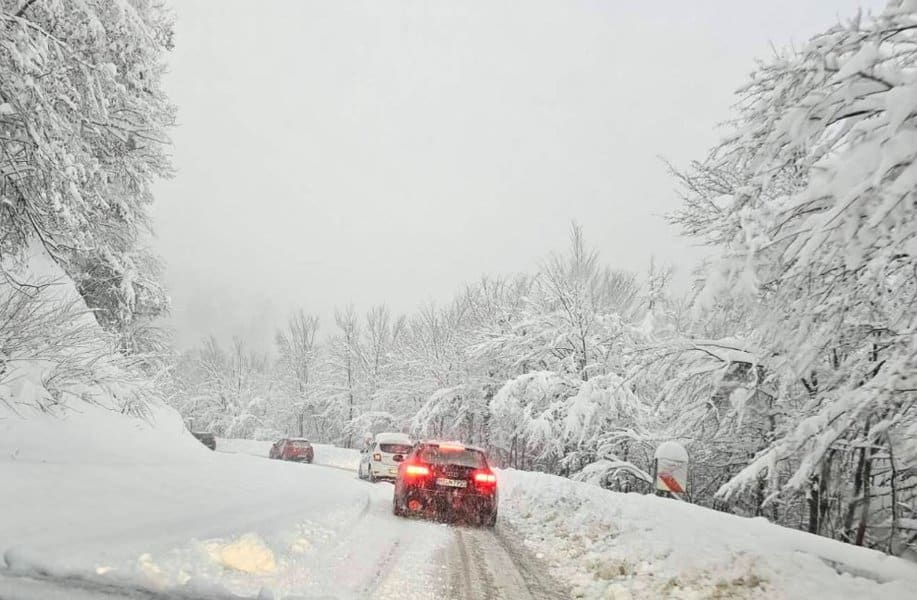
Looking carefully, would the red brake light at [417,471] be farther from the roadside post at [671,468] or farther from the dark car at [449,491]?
the roadside post at [671,468]

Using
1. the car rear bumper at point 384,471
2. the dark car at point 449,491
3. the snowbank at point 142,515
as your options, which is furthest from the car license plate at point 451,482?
the car rear bumper at point 384,471

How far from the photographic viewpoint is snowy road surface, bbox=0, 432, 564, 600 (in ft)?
12.9

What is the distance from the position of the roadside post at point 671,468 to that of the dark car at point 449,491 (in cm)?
284

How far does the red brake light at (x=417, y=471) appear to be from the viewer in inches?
404

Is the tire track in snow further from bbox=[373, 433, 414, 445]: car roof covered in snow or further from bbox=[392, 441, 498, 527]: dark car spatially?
bbox=[373, 433, 414, 445]: car roof covered in snow

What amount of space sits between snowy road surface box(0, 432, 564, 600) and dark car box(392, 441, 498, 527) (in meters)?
0.37

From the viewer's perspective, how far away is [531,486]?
14.5 metres

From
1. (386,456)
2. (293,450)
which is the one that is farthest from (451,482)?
(293,450)

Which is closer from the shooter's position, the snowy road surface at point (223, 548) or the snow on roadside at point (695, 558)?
the snowy road surface at point (223, 548)

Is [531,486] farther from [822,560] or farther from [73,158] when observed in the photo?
[73,158]

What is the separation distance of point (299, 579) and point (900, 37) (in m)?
6.34

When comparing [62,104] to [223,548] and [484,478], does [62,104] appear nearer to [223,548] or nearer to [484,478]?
[223,548]

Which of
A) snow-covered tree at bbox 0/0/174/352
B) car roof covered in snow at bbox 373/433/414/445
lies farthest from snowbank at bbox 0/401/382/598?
car roof covered in snow at bbox 373/433/414/445

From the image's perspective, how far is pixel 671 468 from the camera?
9.33 m
